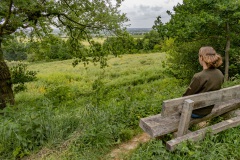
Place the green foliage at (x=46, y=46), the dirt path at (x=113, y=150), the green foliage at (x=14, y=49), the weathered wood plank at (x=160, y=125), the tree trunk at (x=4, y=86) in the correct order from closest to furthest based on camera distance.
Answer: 1. the weathered wood plank at (x=160, y=125)
2. the dirt path at (x=113, y=150)
3. the green foliage at (x=14, y=49)
4. the tree trunk at (x=4, y=86)
5. the green foliage at (x=46, y=46)

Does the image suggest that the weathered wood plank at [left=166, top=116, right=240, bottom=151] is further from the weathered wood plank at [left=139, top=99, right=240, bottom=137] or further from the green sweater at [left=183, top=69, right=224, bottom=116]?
the green sweater at [left=183, top=69, right=224, bottom=116]

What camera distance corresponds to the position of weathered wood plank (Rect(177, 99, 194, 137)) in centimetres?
253

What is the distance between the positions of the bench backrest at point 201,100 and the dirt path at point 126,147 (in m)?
1.06

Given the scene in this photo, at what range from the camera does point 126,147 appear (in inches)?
130

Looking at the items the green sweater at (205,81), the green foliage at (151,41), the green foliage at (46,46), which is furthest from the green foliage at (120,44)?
the green foliage at (151,41)

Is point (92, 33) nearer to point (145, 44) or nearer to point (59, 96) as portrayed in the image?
point (59, 96)

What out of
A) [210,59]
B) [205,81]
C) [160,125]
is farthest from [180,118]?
[210,59]

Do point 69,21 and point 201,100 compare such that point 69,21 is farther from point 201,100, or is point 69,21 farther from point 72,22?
point 201,100

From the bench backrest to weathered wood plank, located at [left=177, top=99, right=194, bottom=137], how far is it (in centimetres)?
7

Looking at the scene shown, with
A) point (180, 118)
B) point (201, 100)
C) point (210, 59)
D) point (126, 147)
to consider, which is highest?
point (210, 59)

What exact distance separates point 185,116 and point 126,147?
4.15 feet

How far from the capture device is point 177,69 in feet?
32.1

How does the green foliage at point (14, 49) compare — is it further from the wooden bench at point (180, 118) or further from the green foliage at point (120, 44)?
the wooden bench at point (180, 118)

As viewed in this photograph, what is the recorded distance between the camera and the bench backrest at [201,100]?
2.52 metres
